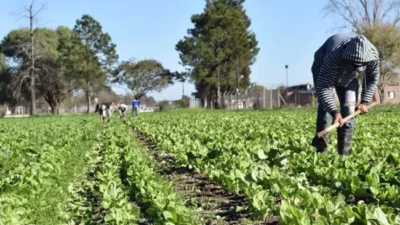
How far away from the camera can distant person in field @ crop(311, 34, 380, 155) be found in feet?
17.1

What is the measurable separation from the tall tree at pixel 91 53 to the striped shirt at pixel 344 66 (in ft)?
185

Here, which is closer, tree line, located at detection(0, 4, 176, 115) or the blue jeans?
the blue jeans

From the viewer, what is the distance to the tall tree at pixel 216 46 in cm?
5369

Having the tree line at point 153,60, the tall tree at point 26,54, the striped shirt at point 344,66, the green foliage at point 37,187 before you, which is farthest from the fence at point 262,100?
the striped shirt at point 344,66

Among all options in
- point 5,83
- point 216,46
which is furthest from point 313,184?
point 5,83

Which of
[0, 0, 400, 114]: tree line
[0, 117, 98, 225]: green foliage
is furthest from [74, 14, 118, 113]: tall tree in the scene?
[0, 117, 98, 225]: green foliage

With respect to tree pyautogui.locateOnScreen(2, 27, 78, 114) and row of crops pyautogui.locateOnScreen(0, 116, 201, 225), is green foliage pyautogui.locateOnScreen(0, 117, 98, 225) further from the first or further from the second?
tree pyautogui.locateOnScreen(2, 27, 78, 114)

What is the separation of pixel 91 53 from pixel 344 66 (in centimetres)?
5838

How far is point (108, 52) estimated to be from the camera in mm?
64375

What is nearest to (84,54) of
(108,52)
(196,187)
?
(108,52)

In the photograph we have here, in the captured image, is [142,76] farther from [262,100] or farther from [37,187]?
[37,187]

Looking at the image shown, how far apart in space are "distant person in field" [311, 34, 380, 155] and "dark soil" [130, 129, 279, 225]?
1.38 metres

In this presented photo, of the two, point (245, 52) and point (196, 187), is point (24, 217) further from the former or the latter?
point (245, 52)

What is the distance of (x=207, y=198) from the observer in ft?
16.6
